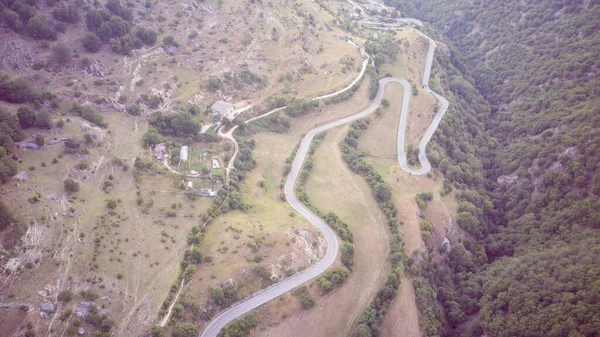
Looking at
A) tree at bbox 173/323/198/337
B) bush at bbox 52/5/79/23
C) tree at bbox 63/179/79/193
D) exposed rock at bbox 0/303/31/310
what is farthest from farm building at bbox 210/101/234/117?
exposed rock at bbox 0/303/31/310

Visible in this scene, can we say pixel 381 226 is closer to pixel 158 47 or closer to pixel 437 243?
pixel 437 243

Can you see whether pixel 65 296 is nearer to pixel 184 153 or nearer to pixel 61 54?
pixel 184 153

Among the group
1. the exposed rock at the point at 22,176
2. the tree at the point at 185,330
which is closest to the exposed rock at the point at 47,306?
the tree at the point at 185,330

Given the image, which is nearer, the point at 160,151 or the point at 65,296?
the point at 65,296

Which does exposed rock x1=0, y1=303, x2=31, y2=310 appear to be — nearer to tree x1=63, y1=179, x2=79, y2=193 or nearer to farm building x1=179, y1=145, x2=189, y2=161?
tree x1=63, y1=179, x2=79, y2=193

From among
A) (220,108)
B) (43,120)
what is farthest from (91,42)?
(220,108)

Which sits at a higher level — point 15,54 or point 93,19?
point 93,19
